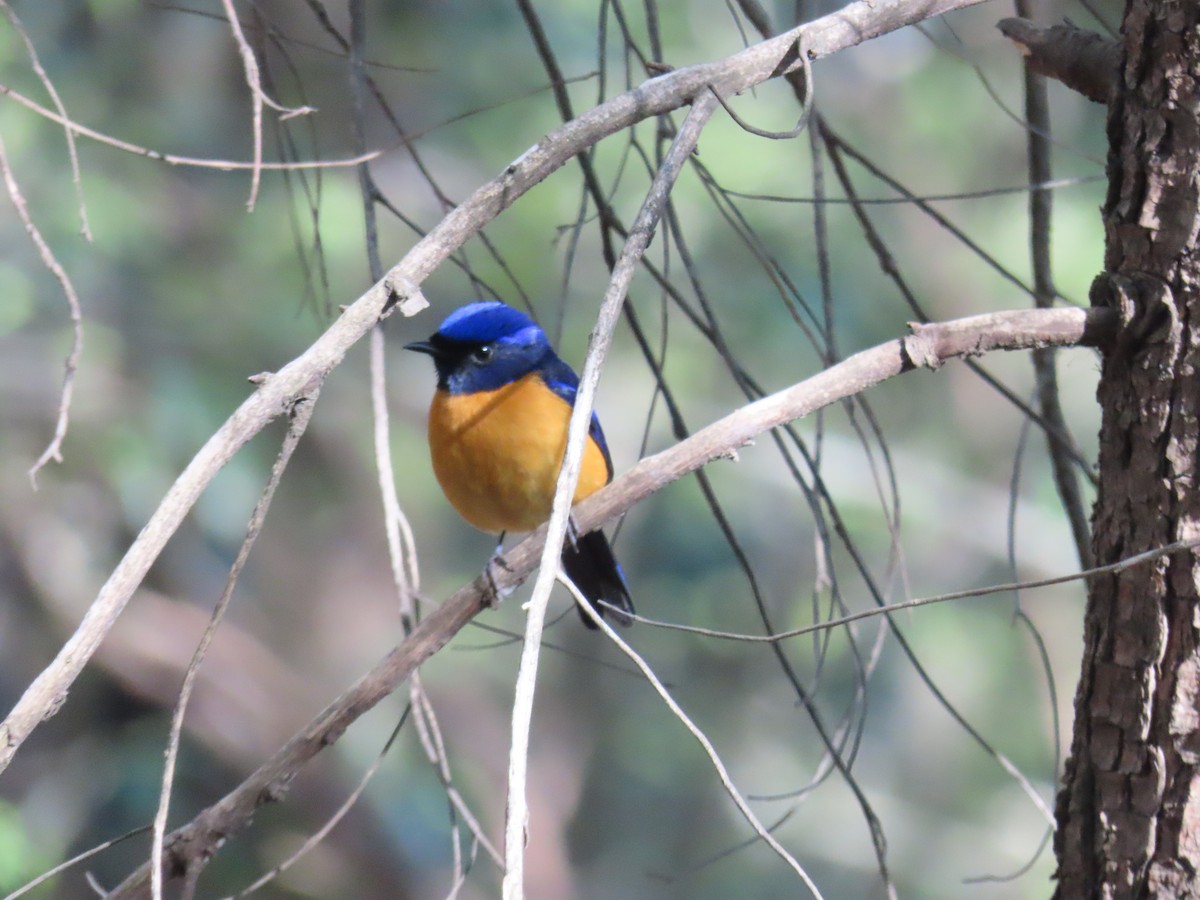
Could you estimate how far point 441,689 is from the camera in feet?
28.9

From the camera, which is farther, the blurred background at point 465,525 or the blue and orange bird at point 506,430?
the blurred background at point 465,525

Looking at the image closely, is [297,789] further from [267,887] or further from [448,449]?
[448,449]

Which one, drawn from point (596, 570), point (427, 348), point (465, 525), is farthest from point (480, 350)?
point (465, 525)

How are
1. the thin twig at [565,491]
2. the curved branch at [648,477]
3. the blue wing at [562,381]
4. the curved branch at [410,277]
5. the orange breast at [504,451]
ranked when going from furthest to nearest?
the blue wing at [562,381]
the orange breast at [504,451]
the curved branch at [648,477]
the curved branch at [410,277]
the thin twig at [565,491]

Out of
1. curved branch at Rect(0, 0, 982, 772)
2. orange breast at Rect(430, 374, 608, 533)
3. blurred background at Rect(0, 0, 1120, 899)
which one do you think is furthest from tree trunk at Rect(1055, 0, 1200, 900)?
blurred background at Rect(0, 0, 1120, 899)

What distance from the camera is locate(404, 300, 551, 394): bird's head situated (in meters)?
4.12

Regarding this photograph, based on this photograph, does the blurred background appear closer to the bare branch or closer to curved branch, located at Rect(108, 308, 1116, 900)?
curved branch, located at Rect(108, 308, 1116, 900)

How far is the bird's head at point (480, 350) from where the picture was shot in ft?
13.5

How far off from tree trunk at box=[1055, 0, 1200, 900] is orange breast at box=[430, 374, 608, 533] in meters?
1.85

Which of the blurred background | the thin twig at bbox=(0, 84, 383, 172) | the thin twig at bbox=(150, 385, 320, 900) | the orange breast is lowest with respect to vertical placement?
the thin twig at bbox=(150, 385, 320, 900)

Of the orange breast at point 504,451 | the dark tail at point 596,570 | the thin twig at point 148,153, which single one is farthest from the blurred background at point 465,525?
the thin twig at point 148,153

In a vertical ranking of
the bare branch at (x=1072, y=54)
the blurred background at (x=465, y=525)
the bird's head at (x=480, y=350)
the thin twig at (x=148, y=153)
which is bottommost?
the thin twig at (x=148, y=153)

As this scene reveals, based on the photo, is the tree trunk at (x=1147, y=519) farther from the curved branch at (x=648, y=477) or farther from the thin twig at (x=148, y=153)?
the thin twig at (x=148, y=153)

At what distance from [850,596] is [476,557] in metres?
2.76
